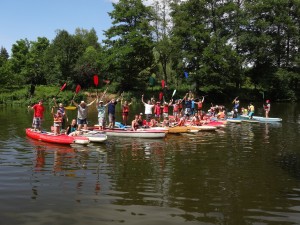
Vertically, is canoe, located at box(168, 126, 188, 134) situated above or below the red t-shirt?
below

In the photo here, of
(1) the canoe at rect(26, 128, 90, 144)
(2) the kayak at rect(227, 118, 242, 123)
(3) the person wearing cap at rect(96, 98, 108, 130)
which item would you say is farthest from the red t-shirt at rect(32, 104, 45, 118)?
(2) the kayak at rect(227, 118, 242, 123)

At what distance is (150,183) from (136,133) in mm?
8819

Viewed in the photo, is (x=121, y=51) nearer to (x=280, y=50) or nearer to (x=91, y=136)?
(x=280, y=50)

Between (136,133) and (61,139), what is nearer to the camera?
(61,139)

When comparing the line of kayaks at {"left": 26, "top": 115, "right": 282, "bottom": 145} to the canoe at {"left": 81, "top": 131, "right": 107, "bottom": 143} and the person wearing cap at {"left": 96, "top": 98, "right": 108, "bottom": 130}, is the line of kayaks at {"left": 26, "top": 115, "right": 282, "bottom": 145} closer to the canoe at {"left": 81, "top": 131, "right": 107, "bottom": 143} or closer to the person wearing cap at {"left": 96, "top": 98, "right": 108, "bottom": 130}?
the canoe at {"left": 81, "top": 131, "right": 107, "bottom": 143}

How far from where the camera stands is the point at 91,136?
17.1 m

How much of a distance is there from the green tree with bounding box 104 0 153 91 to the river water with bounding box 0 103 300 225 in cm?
3634

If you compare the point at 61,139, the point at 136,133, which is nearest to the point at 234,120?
the point at 136,133

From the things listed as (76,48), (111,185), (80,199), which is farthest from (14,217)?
(76,48)

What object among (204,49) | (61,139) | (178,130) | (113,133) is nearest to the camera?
(61,139)

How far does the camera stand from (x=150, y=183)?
1051 centimetres

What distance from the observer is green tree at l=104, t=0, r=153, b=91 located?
173ft

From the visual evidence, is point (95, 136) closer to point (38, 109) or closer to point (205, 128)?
point (38, 109)

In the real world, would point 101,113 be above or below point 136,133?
above
